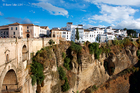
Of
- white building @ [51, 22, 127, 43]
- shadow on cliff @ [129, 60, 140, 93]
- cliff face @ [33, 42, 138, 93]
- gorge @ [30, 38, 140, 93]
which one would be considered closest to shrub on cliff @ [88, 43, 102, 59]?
gorge @ [30, 38, 140, 93]

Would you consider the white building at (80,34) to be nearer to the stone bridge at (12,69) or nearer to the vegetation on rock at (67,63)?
the vegetation on rock at (67,63)

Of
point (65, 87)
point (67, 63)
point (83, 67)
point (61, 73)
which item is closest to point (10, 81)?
point (61, 73)

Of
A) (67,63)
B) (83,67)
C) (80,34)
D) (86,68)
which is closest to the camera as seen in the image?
(67,63)

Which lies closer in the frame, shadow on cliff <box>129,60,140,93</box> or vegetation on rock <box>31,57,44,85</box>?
vegetation on rock <box>31,57,44,85</box>

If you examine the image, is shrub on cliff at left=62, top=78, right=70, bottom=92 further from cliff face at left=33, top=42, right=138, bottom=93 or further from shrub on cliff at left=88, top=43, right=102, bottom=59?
shrub on cliff at left=88, top=43, right=102, bottom=59

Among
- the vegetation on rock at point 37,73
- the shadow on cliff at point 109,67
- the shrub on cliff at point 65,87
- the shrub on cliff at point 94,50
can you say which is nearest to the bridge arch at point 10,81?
the vegetation on rock at point 37,73

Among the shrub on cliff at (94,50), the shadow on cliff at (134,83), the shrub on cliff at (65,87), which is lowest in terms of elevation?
the shadow on cliff at (134,83)

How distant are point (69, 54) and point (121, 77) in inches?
674

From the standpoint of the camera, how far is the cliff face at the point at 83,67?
16141 mm

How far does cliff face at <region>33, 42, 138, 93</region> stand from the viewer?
16.1 metres

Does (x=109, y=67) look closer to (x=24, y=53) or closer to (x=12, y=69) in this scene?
(x=24, y=53)

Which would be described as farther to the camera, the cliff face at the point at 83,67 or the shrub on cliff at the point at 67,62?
the shrub on cliff at the point at 67,62

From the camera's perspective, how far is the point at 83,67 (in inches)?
885

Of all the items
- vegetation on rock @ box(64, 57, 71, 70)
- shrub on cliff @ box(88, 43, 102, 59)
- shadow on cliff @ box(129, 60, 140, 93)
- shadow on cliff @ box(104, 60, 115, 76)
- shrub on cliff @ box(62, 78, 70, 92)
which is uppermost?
shrub on cliff @ box(88, 43, 102, 59)
